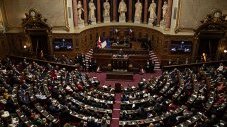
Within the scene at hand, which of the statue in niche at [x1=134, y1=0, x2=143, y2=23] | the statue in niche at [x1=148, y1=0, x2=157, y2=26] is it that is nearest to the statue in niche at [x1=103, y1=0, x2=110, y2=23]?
the statue in niche at [x1=134, y1=0, x2=143, y2=23]

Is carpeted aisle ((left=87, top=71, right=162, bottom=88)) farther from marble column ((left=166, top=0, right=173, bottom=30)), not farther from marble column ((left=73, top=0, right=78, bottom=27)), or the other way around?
marble column ((left=73, top=0, right=78, bottom=27))

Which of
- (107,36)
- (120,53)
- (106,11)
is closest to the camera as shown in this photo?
(120,53)

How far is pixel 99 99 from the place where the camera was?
840 inches

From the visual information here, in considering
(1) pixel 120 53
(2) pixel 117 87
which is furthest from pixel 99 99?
(1) pixel 120 53

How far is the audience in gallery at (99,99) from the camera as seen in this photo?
1822 centimetres

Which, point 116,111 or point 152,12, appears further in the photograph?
point 152,12

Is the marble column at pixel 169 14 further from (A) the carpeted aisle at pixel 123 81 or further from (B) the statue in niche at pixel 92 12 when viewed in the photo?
(B) the statue in niche at pixel 92 12

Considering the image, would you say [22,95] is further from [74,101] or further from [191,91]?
[191,91]

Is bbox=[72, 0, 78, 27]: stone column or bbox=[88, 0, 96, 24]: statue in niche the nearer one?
bbox=[72, 0, 78, 27]: stone column

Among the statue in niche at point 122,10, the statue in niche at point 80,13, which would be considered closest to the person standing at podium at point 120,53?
the statue in niche at point 122,10

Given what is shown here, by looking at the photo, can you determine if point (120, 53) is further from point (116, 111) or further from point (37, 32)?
point (116, 111)

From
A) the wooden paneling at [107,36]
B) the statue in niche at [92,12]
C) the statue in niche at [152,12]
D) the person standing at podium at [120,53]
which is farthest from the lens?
the statue in niche at [92,12]

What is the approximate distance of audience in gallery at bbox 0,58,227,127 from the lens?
18219 mm

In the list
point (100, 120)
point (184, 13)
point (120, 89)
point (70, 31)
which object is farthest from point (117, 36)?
point (100, 120)
